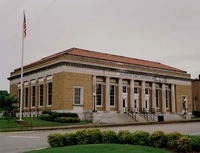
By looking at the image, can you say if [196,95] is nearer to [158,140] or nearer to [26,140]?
[26,140]

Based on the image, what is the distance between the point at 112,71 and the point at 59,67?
8.26 metres

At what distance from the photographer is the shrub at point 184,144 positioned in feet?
38.5

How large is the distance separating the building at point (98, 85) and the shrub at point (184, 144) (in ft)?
105

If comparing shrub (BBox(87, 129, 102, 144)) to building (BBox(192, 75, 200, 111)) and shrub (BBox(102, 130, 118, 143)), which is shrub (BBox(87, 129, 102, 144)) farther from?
building (BBox(192, 75, 200, 111))

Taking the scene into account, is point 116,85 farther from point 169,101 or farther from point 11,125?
point 11,125

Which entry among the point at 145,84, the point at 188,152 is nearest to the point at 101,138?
the point at 188,152

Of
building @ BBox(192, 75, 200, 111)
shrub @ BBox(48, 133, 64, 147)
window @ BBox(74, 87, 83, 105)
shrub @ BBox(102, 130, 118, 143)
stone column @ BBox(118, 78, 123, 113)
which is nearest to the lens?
shrub @ BBox(102, 130, 118, 143)

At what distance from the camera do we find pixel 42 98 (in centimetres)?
4881

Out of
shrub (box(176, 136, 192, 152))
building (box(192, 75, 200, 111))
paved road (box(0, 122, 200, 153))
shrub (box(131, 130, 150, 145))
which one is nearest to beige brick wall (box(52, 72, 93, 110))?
paved road (box(0, 122, 200, 153))

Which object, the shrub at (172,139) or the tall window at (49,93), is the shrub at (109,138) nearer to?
the shrub at (172,139)

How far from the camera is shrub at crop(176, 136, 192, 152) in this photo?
11738 mm

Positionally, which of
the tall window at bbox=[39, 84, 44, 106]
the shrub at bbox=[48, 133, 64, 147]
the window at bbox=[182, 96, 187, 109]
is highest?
the tall window at bbox=[39, 84, 44, 106]

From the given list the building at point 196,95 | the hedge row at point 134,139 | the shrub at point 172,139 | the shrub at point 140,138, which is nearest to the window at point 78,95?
the hedge row at point 134,139

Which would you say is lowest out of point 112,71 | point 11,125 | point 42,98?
point 11,125
